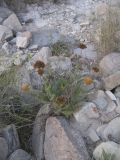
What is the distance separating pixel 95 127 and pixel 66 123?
245mm

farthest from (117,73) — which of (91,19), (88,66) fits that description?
(91,19)

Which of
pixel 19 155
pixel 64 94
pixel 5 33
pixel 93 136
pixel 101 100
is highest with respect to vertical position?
pixel 5 33

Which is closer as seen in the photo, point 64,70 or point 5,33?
point 64,70

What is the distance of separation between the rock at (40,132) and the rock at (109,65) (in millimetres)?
712

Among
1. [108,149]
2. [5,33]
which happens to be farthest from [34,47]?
[108,149]

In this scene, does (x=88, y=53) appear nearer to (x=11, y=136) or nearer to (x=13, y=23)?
(x=13, y=23)

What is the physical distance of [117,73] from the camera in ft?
11.2

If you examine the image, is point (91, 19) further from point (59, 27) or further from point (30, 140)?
point (30, 140)

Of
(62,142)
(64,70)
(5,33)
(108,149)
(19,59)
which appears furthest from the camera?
(5,33)

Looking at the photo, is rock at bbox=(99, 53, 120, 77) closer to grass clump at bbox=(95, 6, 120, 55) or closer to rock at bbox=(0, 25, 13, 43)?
grass clump at bbox=(95, 6, 120, 55)

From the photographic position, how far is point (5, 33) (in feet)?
13.9

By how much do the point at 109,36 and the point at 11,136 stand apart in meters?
1.39

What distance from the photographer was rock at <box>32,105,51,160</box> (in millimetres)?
3291

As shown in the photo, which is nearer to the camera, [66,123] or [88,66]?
[66,123]
